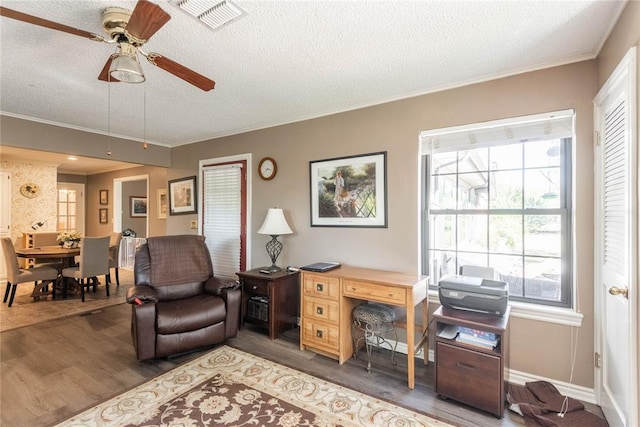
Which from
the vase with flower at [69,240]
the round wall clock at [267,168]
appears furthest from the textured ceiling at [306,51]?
the vase with flower at [69,240]

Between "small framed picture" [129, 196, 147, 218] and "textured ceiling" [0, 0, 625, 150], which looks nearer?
"textured ceiling" [0, 0, 625, 150]

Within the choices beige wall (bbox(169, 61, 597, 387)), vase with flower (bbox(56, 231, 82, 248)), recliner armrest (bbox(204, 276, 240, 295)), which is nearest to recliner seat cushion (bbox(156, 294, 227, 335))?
recliner armrest (bbox(204, 276, 240, 295))

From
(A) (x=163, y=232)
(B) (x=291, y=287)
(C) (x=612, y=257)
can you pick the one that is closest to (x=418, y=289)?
(C) (x=612, y=257)

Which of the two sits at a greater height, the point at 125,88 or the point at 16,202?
the point at 125,88

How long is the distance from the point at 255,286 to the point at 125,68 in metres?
2.27

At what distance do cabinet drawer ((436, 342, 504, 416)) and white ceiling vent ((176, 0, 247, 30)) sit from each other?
246cm

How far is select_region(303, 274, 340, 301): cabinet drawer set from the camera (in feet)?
8.68

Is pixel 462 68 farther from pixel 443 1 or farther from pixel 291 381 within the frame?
pixel 291 381

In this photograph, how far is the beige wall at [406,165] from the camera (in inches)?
83.0

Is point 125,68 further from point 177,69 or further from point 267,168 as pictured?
point 267,168

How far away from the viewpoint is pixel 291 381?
2.30 m

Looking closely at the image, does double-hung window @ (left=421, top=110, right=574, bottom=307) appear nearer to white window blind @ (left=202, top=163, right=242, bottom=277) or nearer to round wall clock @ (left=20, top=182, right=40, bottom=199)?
white window blind @ (left=202, top=163, right=242, bottom=277)

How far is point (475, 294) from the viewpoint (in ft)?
6.89

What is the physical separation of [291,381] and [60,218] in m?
8.39
